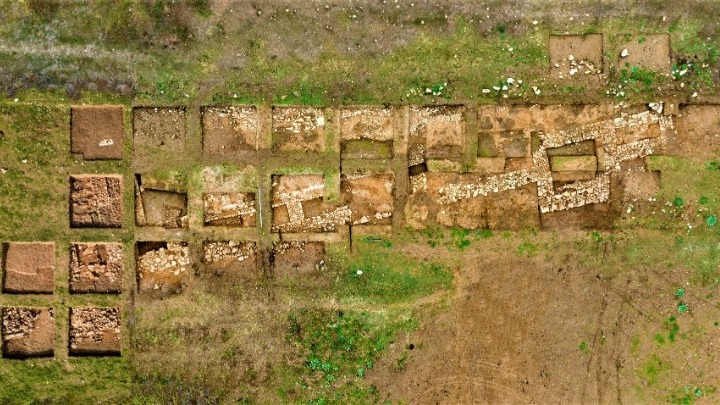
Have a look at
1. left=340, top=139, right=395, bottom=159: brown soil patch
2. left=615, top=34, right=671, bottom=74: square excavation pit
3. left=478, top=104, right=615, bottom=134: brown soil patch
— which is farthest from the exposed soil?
left=615, top=34, right=671, bottom=74: square excavation pit

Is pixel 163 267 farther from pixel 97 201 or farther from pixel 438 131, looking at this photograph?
pixel 438 131

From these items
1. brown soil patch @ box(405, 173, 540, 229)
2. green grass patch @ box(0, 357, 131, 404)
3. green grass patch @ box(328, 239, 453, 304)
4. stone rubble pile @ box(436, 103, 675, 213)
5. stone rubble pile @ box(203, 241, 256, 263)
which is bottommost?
green grass patch @ box(0, 357, 131, 404)

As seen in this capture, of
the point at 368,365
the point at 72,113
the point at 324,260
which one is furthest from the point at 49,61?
the point at 368,365

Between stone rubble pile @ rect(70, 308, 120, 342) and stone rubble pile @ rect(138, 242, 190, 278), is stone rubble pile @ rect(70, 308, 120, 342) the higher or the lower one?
the lower one

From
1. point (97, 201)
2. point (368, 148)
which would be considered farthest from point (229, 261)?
point (368, 148)

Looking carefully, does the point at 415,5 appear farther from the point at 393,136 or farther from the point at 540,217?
the point at 540,217

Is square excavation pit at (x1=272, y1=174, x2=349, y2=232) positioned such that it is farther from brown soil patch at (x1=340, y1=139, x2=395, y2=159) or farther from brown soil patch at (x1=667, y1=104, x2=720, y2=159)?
brown soil patch at (x1=667, y1=104, x2=720, y2=159)

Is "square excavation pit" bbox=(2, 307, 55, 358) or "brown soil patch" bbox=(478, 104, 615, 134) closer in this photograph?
"brown soil patch" bbox=(478, 104, 615, 134)
